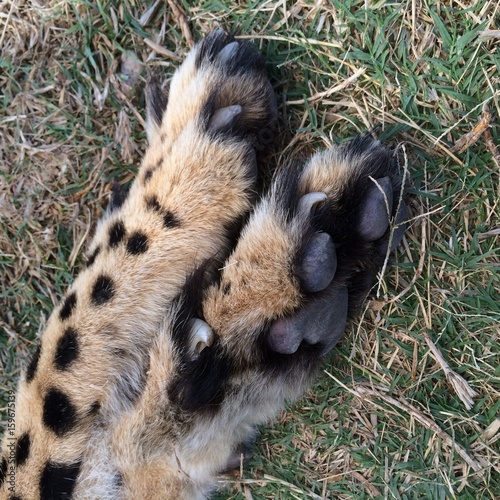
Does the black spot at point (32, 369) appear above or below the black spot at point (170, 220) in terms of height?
below

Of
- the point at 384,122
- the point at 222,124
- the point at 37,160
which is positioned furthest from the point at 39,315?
the point at 384,122

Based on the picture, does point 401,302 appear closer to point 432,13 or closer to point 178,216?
point 178,216

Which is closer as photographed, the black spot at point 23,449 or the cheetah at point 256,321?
the cheetah at point 256,321

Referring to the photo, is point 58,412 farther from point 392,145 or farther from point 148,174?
point 392,145

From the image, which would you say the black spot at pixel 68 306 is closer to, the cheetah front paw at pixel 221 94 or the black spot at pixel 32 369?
the black spot at pixel 32 369

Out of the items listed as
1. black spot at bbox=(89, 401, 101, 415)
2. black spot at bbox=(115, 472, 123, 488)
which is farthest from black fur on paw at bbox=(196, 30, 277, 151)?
black spot at bbox=(115, 472, 123, 488)

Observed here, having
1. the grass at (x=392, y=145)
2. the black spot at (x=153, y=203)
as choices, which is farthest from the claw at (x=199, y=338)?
the grass at (x=392, y=145)

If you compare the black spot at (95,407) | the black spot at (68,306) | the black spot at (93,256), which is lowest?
the black spot at (95,407)

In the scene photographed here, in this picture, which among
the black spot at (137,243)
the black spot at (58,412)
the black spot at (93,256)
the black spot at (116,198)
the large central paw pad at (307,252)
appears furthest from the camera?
the black spot at (116,198)
